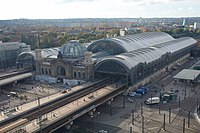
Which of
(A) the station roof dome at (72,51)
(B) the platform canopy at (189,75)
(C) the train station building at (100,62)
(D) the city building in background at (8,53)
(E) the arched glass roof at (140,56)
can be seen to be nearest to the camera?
(E) the arched glass roof at (140,56)

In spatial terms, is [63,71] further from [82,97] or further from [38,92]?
[82,97]

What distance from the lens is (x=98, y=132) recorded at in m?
50.5

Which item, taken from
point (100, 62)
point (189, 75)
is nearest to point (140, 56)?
point (100, 62)

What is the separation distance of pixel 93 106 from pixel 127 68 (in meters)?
21.8

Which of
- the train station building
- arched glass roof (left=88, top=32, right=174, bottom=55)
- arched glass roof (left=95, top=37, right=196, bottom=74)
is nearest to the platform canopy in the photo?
the train station building

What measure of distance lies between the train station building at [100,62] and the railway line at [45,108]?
20.0 feet

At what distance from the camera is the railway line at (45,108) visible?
150 feet

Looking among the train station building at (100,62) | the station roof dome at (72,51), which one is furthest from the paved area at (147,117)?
the station roof dome at (72,51)

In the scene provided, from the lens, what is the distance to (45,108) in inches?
2206

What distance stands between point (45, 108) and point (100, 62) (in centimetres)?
2950

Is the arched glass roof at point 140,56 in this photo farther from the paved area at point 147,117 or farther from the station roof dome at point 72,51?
the paved area at point 147,117

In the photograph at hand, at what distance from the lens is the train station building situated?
261 ft

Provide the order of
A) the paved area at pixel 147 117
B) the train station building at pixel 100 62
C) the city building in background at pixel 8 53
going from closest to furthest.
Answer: the paved area at pixel 147 117
the train station building at pixel 100 62
the city building in background at pixel 8 53

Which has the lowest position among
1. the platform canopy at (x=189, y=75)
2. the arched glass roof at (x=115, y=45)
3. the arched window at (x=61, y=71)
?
the platform canopy at (x=189, y=75)
